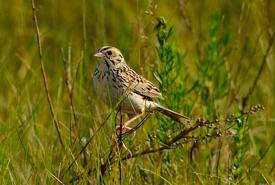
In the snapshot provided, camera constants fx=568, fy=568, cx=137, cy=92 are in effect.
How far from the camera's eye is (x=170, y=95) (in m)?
3.96

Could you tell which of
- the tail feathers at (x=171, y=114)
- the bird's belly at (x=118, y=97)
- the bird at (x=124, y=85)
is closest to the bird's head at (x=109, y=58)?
the bird at (x=124, y=85)

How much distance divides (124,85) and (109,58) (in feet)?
0.88

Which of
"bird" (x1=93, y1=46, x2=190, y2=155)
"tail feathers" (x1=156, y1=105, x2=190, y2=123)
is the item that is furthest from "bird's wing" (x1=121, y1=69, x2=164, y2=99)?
"tail feathers" (x1=156, y1=105, x2=190, y2=123)

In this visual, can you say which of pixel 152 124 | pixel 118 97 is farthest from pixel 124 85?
pixel 152 124

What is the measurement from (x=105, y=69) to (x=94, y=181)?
96 cm

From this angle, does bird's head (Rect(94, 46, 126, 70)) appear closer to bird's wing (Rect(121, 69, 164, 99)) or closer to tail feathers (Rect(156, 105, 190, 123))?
bird's wing (Rect(121, 69, 164, 99))

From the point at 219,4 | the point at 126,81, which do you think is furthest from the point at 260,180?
the point at 219,4

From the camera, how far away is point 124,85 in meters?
3.88

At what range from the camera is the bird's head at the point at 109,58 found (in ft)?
13.0

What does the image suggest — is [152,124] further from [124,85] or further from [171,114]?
[124,85]

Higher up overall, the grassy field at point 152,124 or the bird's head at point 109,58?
the bird's head at point 109,58

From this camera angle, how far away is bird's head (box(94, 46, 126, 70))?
397 cm

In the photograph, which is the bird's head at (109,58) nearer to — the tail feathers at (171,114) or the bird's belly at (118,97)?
the bird's belly at (118,97)

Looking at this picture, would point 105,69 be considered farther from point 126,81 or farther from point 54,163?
point 54,163
